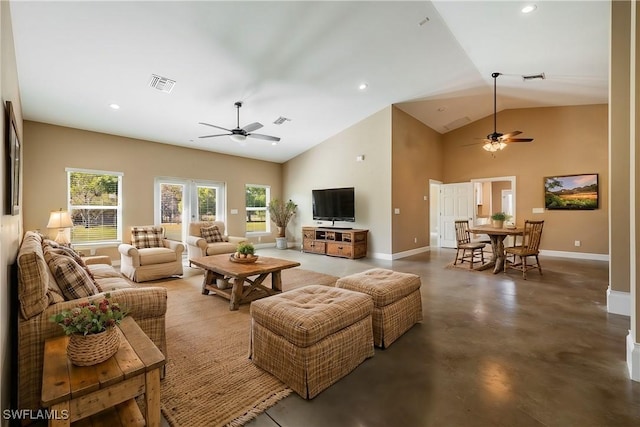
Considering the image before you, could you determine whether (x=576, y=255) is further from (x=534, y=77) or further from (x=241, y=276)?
(x=241, y=276)

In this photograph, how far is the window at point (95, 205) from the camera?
5.39 meters

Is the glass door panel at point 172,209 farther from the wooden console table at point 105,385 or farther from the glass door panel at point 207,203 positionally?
the wooden console table at point 105,385

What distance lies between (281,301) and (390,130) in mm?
5162

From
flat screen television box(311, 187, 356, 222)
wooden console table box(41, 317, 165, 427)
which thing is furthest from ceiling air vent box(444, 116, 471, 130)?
wooden console table box(41, 317, 165, 427)

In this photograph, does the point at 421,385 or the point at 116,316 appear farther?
the point at 421,385

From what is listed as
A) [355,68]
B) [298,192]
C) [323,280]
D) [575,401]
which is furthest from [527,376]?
[298,192]

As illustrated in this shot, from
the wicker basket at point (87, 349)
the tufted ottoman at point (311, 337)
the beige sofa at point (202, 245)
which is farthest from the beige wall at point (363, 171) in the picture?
the wicker basket at point (87, 349)

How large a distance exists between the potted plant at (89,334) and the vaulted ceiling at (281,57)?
302cm

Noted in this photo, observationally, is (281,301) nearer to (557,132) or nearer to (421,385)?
(421,385)

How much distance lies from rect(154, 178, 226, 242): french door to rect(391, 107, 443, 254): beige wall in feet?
14.8

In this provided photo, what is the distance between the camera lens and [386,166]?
639cm

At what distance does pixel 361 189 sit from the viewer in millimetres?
6945

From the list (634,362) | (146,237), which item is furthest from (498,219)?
(146,237)

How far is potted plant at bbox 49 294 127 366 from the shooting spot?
1360 millimetres
